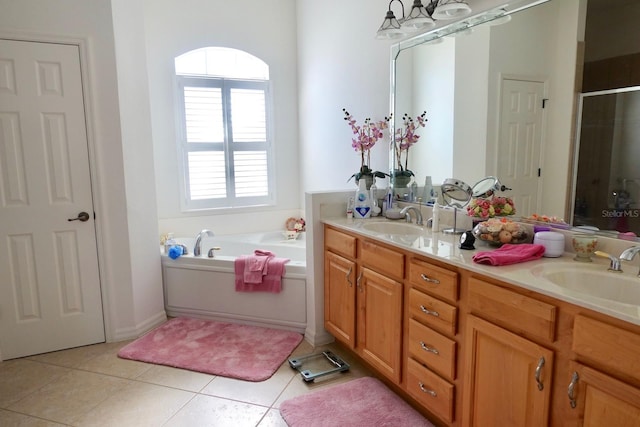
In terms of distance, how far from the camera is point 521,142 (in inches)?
80.1

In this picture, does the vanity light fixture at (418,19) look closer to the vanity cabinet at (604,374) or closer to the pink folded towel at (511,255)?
the pink folded towel at (511,255)

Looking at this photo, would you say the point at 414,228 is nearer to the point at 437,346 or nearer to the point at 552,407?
the point at 437,346

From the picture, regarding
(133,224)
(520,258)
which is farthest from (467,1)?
(133,224)

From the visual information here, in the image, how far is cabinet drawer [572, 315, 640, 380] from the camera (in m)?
1.13

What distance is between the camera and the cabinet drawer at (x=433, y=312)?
1769mm

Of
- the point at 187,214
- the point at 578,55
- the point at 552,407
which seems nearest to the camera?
the point at 552,407

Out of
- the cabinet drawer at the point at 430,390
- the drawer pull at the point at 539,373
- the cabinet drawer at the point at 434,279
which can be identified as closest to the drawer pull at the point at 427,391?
the cabinet drawer at the point at 430,390

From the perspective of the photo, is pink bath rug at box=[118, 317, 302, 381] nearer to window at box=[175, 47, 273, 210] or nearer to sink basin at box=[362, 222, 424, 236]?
sink basin at box=[362, 222, 424, 236]

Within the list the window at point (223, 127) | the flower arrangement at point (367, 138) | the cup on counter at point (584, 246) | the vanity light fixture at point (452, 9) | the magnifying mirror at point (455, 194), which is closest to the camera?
the cup on counter at point (584, 246)

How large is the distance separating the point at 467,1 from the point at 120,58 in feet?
7.38

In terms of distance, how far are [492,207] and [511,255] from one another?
496 millimetres

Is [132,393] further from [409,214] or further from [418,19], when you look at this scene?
[418,19]

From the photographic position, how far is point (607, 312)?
1172 millimetres

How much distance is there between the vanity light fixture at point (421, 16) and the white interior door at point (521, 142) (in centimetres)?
47
